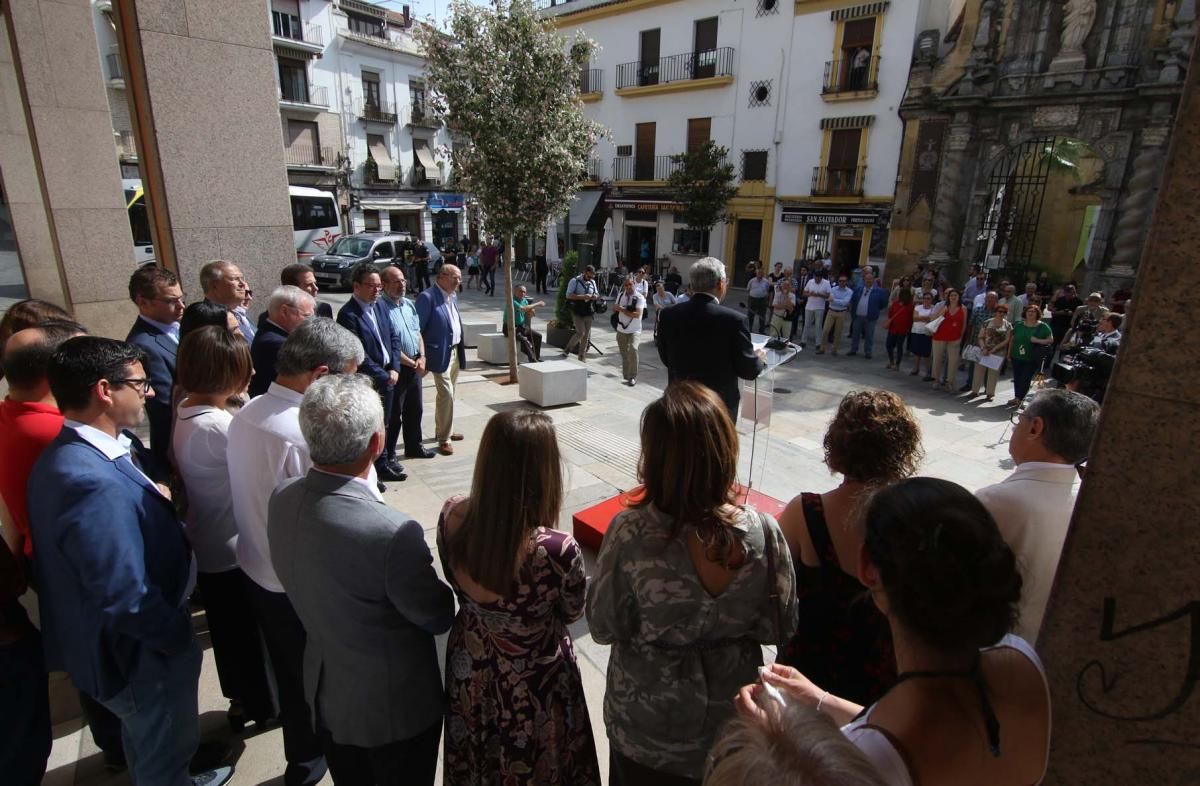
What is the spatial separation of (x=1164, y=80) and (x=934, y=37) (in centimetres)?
576

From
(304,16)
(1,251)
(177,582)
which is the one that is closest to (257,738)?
(177,582)

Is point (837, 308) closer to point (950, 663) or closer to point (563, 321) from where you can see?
point (563, 321)

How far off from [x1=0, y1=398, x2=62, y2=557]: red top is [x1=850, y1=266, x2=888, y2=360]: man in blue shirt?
38.9ft

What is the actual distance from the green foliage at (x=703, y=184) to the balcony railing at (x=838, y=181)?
9.29ft

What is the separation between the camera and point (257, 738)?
2705 mm

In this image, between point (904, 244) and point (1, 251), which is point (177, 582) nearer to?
point (1, 251)

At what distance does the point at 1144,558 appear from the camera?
134cm

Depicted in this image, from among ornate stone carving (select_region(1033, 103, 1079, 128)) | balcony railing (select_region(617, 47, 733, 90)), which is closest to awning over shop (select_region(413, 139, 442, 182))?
balcony railing (select_region(617, 47, 733, 90))

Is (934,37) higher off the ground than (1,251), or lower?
higher

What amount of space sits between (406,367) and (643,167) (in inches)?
900

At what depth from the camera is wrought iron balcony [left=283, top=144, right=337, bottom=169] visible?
92.2 ft

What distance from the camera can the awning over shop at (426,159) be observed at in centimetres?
3297

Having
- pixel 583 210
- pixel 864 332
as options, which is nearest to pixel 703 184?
pixel 583 210

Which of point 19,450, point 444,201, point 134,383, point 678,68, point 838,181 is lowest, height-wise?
point 19,450
